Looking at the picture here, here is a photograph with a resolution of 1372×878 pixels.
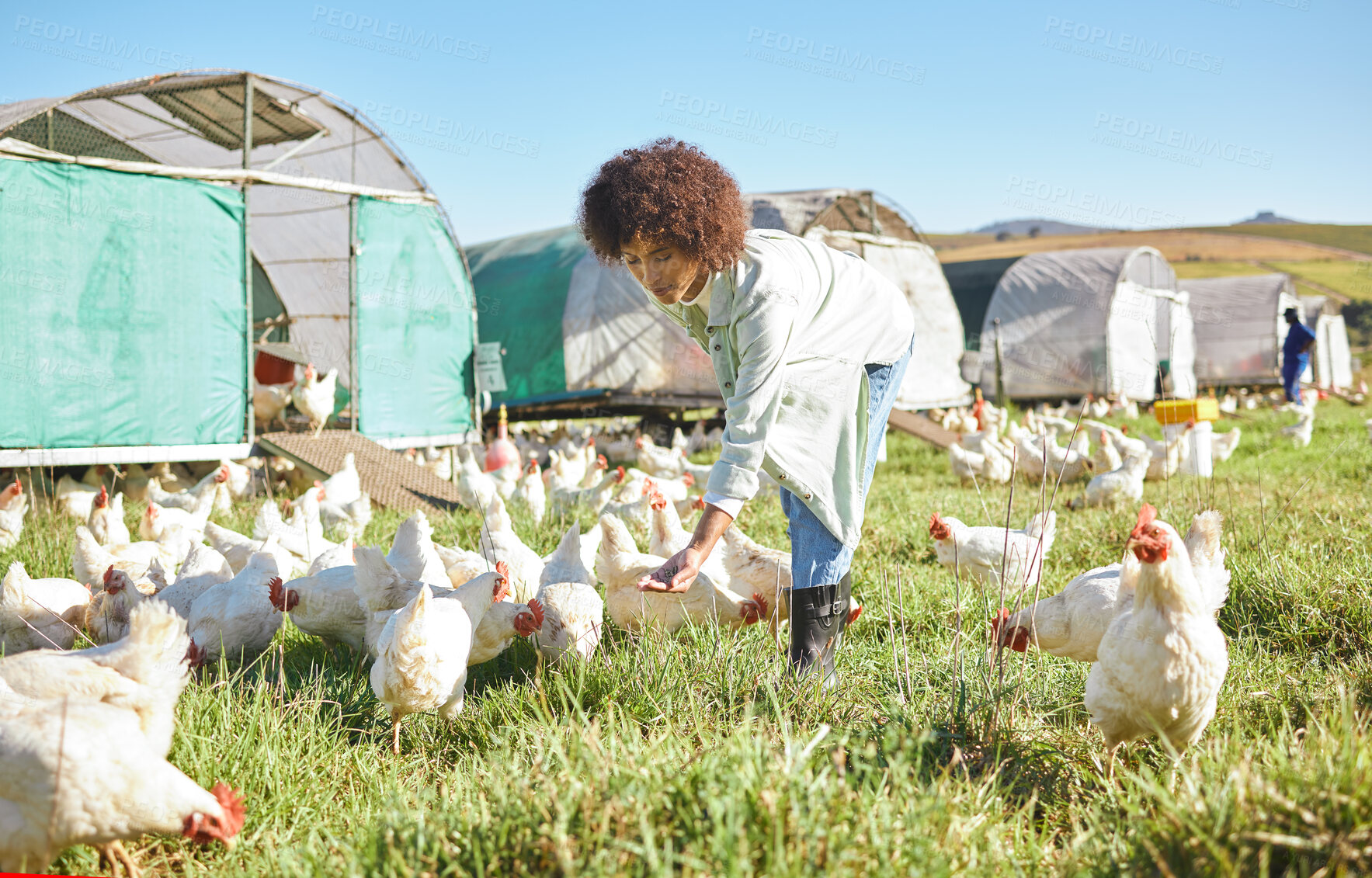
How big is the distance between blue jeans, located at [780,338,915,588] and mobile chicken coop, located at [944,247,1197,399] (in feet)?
47.6

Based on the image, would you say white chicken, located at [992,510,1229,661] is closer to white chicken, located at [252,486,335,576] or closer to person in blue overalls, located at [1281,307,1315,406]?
white chicken, located at [252,486,335,576]

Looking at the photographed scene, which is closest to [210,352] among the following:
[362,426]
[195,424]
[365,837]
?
[195,424]

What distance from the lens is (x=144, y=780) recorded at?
5.94ft

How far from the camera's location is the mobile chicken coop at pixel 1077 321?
56.2 feet

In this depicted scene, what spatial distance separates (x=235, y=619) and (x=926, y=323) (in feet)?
43.1

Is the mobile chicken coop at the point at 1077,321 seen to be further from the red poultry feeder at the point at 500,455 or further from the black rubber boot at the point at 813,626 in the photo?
the black rubber boot at the point at 813,626

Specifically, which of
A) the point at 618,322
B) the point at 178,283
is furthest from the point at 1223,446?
the point at 178,283

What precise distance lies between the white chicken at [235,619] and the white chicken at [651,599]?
125 cm

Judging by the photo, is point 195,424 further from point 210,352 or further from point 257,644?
point 257,644

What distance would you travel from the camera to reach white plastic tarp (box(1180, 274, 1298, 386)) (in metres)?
20.1

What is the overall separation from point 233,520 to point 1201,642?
19.2 ft

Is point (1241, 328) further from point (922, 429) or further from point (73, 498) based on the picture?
point (73, 498)

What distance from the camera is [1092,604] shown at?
109 inches

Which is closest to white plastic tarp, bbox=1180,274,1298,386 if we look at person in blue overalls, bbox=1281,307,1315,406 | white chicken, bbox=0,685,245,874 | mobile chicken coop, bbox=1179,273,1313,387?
mobile chicken coop, bbox=1179,273,1313,387
